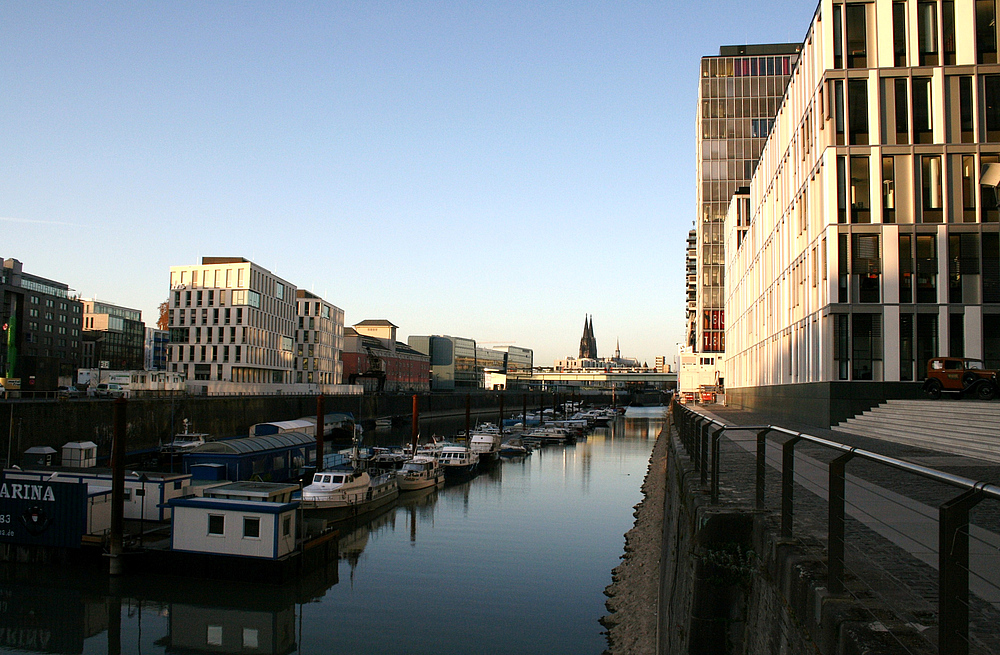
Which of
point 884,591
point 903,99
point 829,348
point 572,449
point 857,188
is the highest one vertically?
point 903,99

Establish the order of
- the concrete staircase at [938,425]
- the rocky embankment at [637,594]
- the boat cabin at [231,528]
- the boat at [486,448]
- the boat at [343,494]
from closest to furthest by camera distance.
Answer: the rocky embankment at [637,594], the concrete staircase at [938,425], the boat cabin at [231,528], the boat at [343,494], the boat at [486,448]

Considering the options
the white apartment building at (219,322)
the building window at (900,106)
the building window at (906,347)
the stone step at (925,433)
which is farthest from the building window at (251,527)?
the white apartment building at (219,322)

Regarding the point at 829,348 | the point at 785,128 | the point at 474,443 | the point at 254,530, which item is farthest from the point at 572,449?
the point at 254,530

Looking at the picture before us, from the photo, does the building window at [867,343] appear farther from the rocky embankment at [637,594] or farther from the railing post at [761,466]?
the railing post at [761,466]

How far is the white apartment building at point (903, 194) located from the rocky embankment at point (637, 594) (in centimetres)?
974

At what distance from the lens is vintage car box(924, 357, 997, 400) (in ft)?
91.4

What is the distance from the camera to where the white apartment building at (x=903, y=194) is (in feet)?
104

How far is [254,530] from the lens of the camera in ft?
86.5

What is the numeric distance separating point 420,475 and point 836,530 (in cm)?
4429

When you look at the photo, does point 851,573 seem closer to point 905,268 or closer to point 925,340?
point 925,340

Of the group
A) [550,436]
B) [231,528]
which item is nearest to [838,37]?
[231,528]

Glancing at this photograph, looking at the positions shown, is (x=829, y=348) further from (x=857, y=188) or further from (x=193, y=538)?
(x=193, y=538)

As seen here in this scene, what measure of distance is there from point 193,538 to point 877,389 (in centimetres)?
2695

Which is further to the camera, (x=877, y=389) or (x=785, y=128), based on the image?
(x=785, y=128)
